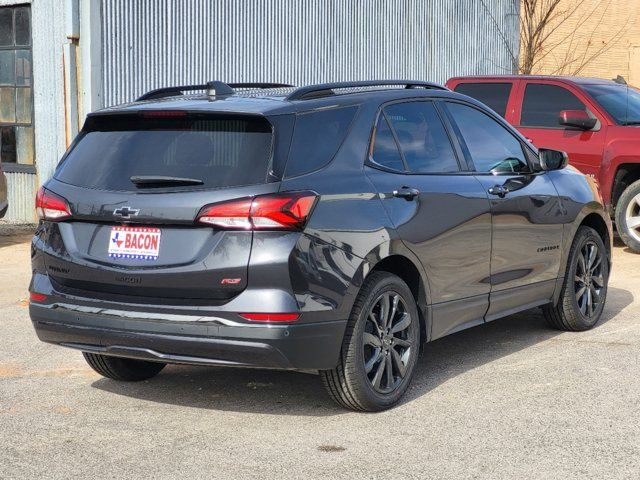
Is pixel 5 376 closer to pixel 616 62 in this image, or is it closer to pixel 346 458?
pixel 346 458

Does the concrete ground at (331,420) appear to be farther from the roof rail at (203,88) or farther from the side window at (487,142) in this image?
the roof rail at (203,88)

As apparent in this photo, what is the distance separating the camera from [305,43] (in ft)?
56.2

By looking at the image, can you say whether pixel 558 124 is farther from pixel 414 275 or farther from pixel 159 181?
pixel 159 181

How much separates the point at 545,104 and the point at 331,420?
8.27 m

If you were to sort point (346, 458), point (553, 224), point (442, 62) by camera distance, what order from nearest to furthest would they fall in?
point (346, 458), point (553, 224), point (442, 62)

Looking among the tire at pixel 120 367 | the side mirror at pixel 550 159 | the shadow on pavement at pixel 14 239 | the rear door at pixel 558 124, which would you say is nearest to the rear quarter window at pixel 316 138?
the tire at pixel 120 367

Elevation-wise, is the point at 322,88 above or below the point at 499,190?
above

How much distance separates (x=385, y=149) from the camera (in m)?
6.05

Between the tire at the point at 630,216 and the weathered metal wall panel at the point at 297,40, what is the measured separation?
6042 millimetres

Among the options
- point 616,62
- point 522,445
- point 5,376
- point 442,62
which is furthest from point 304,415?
point 616,62

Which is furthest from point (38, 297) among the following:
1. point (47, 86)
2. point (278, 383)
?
point (47, 86)

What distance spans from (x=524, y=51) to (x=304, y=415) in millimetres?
19815

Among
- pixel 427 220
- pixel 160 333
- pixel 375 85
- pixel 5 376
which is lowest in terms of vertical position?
pixel 5 376

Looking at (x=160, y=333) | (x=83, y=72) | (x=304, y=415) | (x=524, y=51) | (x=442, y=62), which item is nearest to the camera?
(x=160, y=333)
